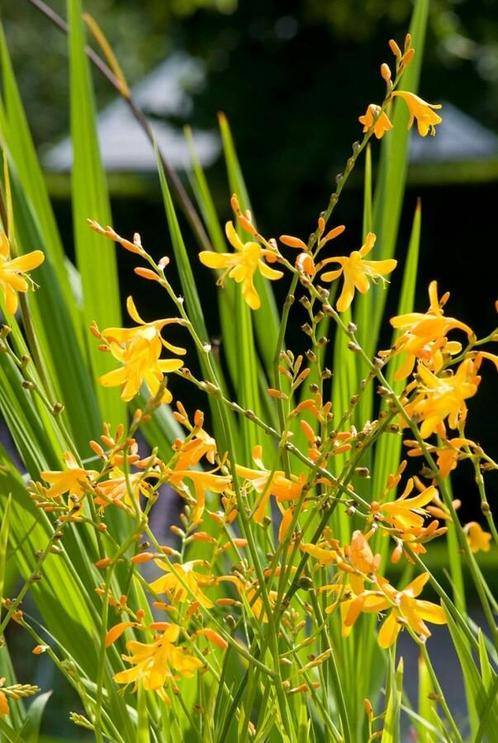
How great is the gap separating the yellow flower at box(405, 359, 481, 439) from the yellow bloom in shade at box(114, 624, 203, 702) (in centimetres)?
19

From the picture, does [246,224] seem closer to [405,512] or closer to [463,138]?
[405,512]

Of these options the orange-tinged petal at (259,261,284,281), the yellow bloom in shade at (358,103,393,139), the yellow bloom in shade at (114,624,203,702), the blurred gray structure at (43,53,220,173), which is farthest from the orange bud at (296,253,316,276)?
the blurred gray structure at (43,53,220,173)

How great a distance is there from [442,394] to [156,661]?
0.77 feet

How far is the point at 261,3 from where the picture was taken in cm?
788

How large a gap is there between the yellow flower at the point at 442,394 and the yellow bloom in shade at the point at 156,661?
0.19 meters

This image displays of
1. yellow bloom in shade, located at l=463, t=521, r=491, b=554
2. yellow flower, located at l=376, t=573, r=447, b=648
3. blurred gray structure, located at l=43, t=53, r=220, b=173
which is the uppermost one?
yellow flower, located at l=376, t=573, r=447, b=648

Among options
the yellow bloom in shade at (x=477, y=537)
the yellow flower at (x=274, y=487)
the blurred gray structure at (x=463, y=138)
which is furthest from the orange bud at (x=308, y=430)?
the blurred gray structure at (x=463, y=138)

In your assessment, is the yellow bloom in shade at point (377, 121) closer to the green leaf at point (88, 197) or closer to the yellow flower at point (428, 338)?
the yellow flower at point (428, 338)

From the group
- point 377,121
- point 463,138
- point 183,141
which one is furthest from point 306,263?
point 463,138

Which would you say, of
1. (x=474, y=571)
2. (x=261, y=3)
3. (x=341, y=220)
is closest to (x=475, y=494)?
(x=341, y=220)

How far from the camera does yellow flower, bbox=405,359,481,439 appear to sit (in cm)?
63

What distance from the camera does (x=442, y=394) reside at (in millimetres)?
631

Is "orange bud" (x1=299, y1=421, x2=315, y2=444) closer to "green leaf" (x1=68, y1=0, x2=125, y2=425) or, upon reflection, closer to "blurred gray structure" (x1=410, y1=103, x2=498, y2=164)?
"green leaf" (x1=68, y1=0, x2=125, y2=425)

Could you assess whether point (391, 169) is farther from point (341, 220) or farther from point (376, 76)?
point (376, 76)
